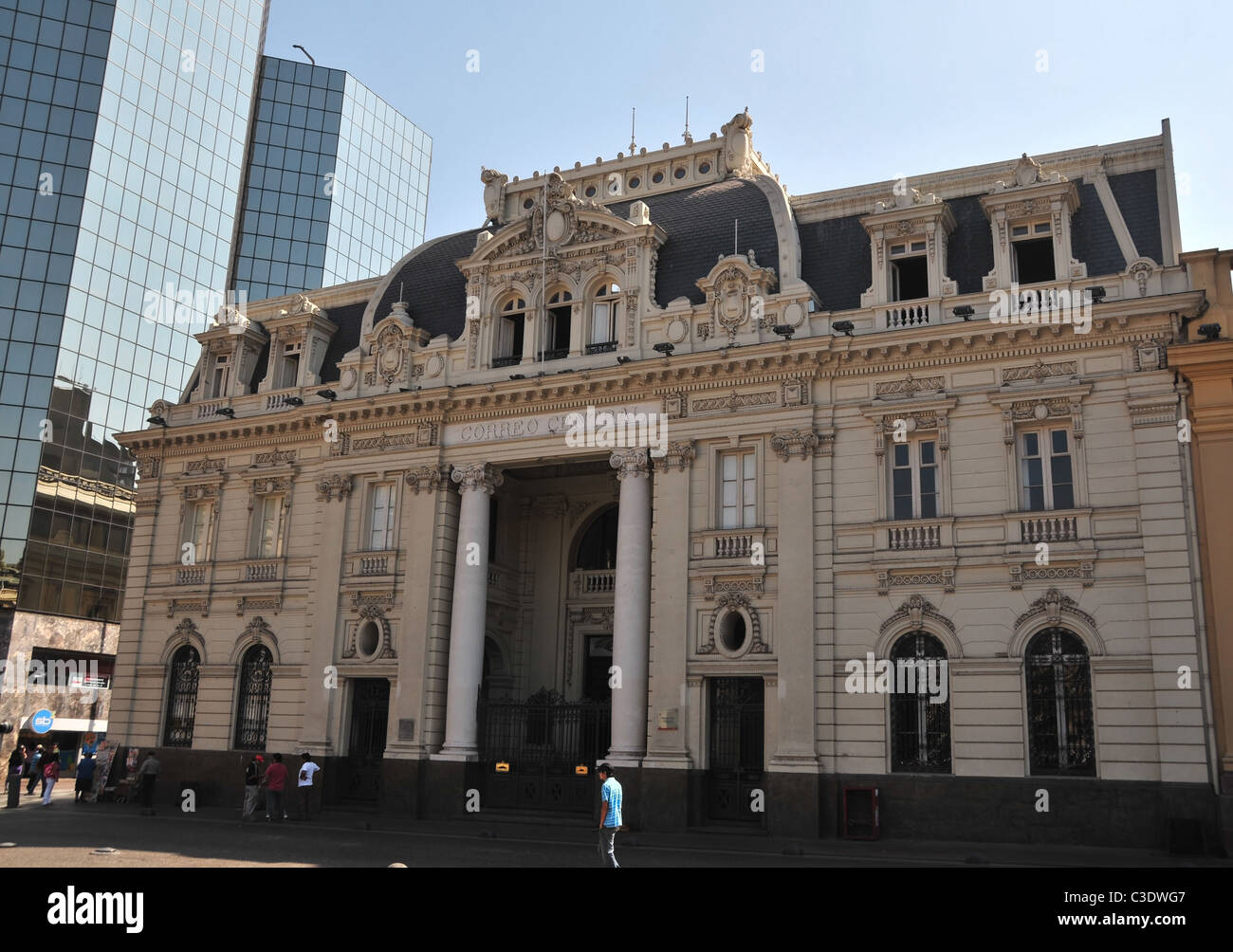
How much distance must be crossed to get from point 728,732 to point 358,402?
15636 mm

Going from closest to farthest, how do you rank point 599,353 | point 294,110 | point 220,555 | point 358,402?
1. point 599,353
2. point 358,402
3. point 220,555
4. point 294,110

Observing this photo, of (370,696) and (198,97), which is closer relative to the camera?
(370,696)

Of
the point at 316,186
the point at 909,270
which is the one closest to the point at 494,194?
the point at 909,270

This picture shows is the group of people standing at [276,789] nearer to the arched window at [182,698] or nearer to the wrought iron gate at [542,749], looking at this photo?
the wrought iron gate at [542,749]

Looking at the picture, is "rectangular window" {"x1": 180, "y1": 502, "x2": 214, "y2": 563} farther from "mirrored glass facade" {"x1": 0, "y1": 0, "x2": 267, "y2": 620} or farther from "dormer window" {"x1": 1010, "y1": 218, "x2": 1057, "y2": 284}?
"dormer window" {"x1": 1010, "y1": 218, "x2": 1057, "y2": 284}

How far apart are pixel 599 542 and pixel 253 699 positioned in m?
12.3

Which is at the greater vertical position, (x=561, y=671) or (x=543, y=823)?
(x=561, y=671)

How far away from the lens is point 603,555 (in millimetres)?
37438

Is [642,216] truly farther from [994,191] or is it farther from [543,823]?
[543,823]

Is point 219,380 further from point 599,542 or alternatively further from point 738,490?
point 738,490

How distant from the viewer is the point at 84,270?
6359cm

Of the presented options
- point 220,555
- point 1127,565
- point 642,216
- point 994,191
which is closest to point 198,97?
point 220,555

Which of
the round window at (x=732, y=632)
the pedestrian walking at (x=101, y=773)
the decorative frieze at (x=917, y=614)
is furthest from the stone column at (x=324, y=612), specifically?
the decorative frieze at (x=917, y=614)

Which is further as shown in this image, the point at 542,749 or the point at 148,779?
the point at 148,779
